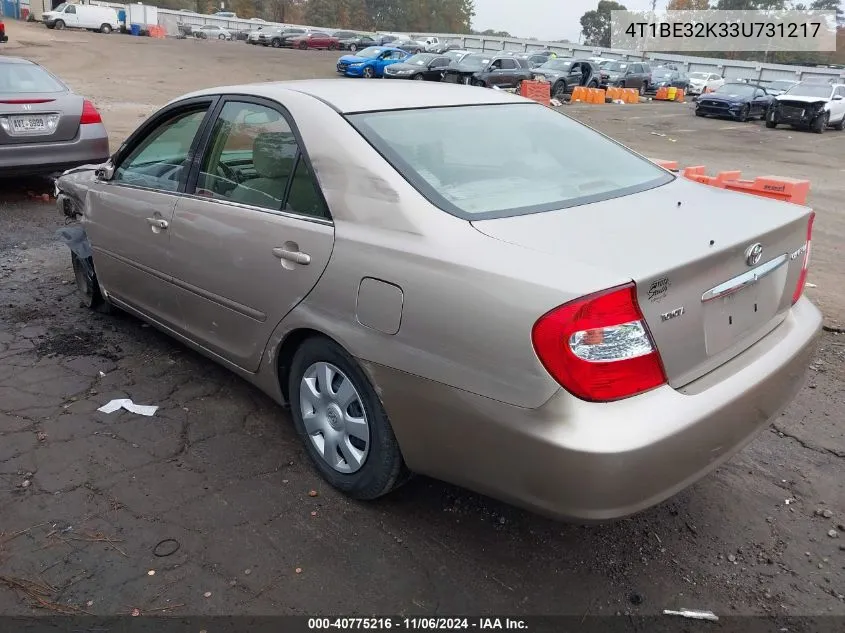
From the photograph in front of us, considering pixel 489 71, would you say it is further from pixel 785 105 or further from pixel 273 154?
pixel 273 154

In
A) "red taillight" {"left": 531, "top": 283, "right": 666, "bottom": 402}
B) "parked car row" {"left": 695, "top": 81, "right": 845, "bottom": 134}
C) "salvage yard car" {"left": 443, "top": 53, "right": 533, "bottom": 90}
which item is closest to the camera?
"red taillight" {"left": 531, "top": 283, "right": 666, "bottom": 402}

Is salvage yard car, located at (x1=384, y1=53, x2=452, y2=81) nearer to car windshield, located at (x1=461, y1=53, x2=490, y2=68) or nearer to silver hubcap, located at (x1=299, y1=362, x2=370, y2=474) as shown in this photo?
car windshield, located at (x1=461, y1=53, x2=490, y2=68)

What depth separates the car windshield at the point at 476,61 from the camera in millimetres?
28808

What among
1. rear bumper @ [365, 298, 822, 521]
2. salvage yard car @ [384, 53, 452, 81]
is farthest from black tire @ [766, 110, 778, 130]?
rear bumper @ [365, 298, 822, 521]

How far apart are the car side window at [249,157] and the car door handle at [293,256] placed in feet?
0.75

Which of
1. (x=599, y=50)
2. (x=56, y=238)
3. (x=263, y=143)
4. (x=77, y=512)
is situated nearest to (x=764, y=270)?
(x=263, y=143)

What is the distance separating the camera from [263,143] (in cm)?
333

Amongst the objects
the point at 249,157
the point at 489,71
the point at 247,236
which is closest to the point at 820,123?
the point at 489,71

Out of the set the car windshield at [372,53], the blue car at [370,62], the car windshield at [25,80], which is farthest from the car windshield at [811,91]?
the car windshield at [25,80]

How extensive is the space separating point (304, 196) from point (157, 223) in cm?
118

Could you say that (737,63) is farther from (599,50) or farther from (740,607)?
(740,607)

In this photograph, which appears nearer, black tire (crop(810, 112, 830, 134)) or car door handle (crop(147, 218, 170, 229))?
car door handle (crop(147, 218, 170, 229))

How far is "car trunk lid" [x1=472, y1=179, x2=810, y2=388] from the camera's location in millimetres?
2256

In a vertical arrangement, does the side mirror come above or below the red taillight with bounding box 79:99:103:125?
below
